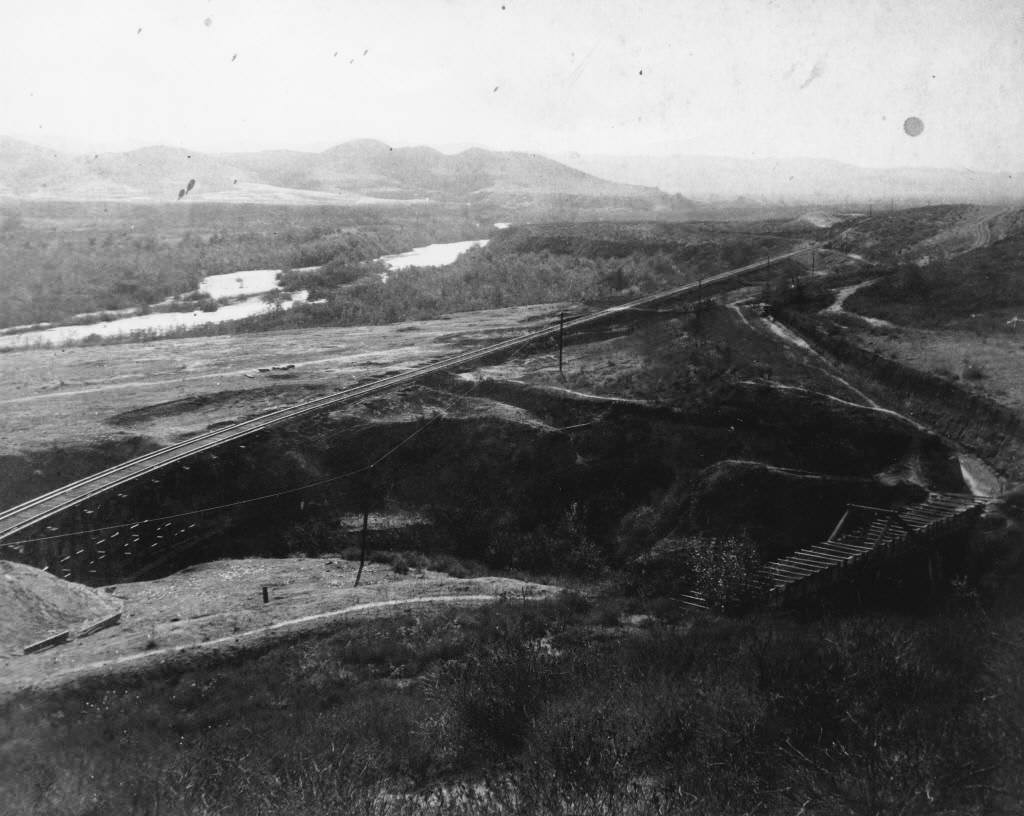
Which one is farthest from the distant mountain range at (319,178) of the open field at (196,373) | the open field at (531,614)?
the open field at (531,614)

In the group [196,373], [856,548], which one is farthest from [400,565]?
[196,373]

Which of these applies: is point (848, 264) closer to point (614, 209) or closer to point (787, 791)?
point (787, 791)

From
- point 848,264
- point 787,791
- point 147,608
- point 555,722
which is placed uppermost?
point 848,264

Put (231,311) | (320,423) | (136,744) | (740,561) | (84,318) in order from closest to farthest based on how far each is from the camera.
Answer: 1. (136,744)
2. (740,561)
3. (320,423)
4. (84,318)
5. (231,311)

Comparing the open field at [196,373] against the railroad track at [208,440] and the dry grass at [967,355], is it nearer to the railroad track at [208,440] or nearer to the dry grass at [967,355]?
the railroad track at [208,440]

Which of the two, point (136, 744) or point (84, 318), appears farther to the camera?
point (84, 318)

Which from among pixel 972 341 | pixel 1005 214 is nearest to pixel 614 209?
pixel 1005 214

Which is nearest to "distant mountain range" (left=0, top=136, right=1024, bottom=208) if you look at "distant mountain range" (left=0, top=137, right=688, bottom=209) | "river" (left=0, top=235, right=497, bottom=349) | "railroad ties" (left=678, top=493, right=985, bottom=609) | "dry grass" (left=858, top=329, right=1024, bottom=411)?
"distant mountain range" (left=0, top=137, right=688, bottom=209)
